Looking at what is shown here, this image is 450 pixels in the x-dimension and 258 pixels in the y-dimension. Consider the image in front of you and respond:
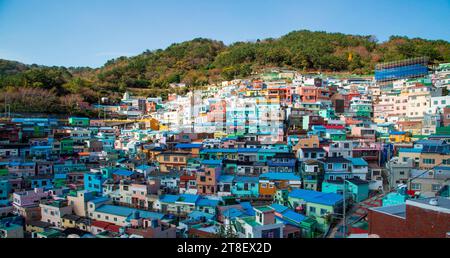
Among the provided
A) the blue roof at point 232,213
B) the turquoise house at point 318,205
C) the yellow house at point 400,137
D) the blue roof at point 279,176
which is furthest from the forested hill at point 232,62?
the turquoise house at point 318,205

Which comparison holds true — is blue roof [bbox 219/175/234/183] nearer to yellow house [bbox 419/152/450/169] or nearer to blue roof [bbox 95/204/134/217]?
blue roof [bbox 95/204/134/217]

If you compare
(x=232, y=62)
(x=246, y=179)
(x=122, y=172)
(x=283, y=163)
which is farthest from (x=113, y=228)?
(x=232, y=62)

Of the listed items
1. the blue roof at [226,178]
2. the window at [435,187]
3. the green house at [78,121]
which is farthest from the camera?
the green house at [78,121]

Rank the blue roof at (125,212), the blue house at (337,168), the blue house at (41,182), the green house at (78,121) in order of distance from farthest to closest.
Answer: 1. the green house at (78,121)
2. the blue house at (41,182)
3. the blue house at (337,168)
4. the blue roof at (125,212)

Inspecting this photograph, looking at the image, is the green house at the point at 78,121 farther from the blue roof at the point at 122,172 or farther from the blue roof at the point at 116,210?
the blue roof at the point at 116,210

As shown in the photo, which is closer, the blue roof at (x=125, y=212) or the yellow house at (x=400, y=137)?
the blue roof at (x=125, y=212)
